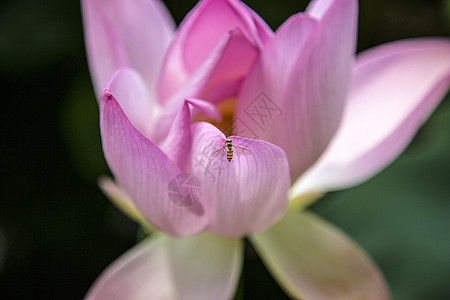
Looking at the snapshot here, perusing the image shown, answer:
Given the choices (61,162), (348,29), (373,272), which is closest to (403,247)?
(373,272)

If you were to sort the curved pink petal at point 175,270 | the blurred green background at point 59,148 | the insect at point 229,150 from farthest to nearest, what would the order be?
the blurred green background at point 59,148
the curved pink petal at point 175,270
the insect at point 229,150

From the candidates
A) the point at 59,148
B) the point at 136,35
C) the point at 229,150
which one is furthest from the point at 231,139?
the point at 59,148

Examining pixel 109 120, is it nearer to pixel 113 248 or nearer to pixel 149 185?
pixel 149 185

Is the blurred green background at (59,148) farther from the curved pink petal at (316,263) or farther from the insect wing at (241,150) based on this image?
the insect wing at (241,150)

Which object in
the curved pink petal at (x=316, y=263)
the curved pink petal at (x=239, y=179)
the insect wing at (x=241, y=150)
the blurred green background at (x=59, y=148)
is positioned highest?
the insect wing at (x=241, y=150)

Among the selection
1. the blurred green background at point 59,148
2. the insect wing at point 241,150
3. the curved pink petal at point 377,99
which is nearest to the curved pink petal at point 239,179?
the insect wing at point 241,150

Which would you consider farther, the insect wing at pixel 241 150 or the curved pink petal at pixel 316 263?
the curved pink petal at pixel 316 263
